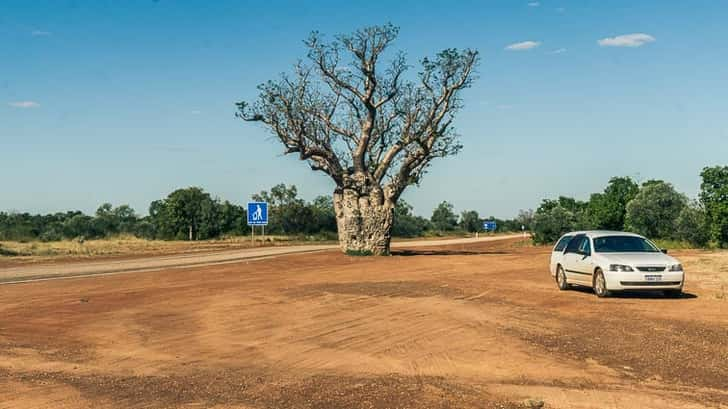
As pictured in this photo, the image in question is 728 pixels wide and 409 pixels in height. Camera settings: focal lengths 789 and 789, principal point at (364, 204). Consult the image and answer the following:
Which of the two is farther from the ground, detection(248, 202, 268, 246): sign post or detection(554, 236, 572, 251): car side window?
detection(248, 202, 268, 246): sign post

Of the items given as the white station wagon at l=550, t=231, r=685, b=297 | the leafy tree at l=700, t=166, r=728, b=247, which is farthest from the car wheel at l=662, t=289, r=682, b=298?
the leafy tree at l=700, t=166, r=728, b=247

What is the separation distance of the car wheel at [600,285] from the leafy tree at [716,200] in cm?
3016

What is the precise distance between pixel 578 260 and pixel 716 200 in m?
30.4

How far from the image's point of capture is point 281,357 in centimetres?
1136

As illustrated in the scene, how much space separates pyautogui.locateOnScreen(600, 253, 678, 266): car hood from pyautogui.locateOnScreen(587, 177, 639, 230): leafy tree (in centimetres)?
4430

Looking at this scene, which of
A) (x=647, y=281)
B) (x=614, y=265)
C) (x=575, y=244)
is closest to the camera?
(x=647, y=281)

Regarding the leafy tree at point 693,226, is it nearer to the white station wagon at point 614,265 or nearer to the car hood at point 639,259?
the white station wagon at point 614,265

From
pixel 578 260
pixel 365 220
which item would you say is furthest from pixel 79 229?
pixel 578 260

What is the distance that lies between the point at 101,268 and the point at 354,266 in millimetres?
10792

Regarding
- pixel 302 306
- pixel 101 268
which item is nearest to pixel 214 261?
pixel 101 268

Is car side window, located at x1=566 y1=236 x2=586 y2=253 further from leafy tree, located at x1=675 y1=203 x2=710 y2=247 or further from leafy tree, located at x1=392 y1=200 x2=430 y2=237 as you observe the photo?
leafy tree, located at x1=392 y1=200 x2=430 y2=237

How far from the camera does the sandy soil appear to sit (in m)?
8.83

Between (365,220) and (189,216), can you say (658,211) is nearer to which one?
(365,220)

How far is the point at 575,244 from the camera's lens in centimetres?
2106
